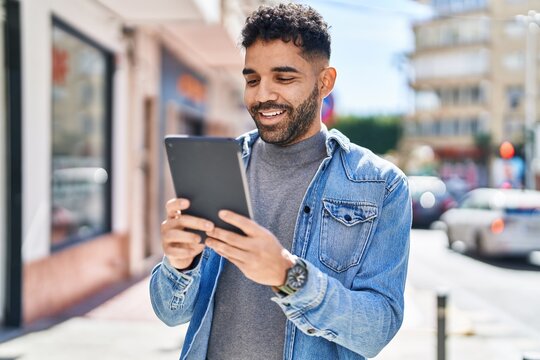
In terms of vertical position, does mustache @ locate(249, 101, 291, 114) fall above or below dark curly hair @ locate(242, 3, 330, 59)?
below

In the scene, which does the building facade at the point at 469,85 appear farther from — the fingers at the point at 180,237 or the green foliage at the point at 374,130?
the fingers at the point at 180,237

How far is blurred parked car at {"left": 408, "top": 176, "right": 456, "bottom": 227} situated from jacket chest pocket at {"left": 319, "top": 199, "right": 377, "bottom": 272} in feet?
63.3

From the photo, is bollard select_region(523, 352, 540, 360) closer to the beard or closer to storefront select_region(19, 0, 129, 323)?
the beard

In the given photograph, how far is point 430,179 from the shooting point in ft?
75.4

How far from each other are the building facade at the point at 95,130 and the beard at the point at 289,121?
4879mm

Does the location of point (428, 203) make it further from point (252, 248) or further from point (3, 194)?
point (252, 248)

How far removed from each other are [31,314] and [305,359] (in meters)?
5.25

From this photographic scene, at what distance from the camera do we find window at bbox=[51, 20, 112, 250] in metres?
7.40

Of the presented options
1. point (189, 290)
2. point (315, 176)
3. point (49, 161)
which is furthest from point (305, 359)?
point (49, 161)

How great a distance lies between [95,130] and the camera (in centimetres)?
887

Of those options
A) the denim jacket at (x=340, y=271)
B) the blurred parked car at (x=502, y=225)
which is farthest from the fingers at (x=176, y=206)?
the blurred parked car at (x=502, y=225)

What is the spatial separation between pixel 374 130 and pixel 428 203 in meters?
41.4

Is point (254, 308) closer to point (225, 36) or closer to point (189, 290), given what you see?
point (189, 290)

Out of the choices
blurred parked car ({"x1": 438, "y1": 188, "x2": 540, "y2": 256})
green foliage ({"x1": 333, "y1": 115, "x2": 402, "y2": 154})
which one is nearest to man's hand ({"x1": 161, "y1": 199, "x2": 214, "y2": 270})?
blurred parked car ({"x1": 438, "y1": 188, "x2": 540, "y2": 256})
